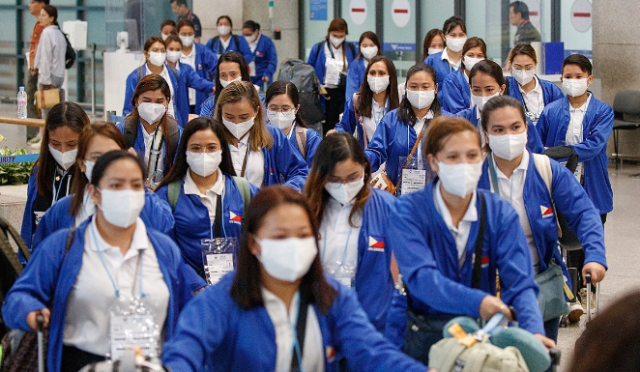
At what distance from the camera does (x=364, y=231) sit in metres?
5.45

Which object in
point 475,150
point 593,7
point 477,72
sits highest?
point 593,7

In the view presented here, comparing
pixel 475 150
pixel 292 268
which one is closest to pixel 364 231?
pixel 475 150

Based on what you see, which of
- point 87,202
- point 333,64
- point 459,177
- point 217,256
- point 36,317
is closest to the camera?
point 36,317

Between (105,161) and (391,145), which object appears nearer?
(105,161)

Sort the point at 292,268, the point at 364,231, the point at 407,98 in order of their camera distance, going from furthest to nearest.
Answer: the point at 407,98 < the point at 364,231 < the point at 292,268

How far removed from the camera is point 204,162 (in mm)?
5883

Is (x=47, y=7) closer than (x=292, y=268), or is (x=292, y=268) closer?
(x=292, y=268)

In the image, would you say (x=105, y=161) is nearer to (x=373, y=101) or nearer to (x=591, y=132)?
(x=591, y=132)

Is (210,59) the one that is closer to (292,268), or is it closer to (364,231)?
(364,231)

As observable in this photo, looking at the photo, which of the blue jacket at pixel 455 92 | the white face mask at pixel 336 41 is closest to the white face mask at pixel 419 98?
the blue jacket at pixel 455 92

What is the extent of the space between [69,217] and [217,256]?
32.7 inches

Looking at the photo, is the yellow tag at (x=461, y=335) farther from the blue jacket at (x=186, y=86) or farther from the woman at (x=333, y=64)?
the woman at (x=333, y=64)

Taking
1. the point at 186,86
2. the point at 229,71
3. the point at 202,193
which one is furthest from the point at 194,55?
the point at 202,193

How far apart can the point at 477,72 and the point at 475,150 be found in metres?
3.62
